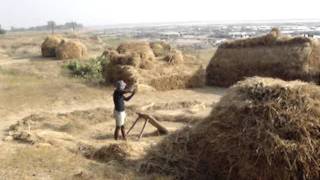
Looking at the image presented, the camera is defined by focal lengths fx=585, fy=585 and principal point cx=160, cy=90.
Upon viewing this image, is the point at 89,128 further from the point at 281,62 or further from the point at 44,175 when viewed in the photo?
the point at 281,62

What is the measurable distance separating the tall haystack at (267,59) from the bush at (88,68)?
448 cm

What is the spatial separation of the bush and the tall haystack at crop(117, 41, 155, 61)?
122cm

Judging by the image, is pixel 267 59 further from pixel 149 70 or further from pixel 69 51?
pixel 69 51

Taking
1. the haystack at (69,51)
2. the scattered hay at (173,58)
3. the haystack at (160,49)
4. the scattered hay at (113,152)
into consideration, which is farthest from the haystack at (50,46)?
the scattered hay at (113,152)

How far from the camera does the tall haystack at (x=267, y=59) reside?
64.8 ft

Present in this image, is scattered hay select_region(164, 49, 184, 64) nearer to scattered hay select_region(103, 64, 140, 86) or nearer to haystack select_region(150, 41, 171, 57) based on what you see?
haystack select_region(150, 41, 171, 57)

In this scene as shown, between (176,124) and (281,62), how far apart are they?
24.0ft

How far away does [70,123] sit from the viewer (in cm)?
1398

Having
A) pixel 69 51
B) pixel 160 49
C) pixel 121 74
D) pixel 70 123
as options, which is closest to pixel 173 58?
pixel 121 74

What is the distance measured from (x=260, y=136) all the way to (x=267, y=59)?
12.6m

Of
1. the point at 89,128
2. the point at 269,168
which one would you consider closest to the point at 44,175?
the point at 269,168

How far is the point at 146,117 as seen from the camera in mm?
12648

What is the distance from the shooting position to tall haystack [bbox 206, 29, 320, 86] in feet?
64.8

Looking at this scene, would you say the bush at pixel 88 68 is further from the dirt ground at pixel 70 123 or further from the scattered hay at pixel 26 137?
the scattered hay at pixel 26 137
